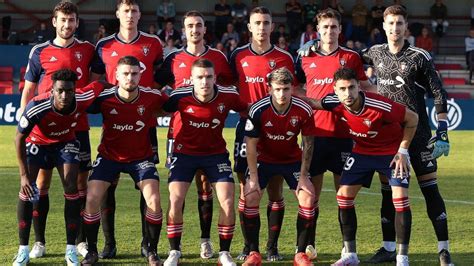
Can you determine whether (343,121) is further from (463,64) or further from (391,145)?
(463,64)

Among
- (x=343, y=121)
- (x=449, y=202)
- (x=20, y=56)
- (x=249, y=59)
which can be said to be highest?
(x=20, y=56)

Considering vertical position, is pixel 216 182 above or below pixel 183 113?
below

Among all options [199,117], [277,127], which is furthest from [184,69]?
[277,127]

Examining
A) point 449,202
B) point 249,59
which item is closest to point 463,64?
point 449,202

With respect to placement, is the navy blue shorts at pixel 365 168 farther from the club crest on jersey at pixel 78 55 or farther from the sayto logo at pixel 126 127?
the club crest on jersey at pixel 78 55

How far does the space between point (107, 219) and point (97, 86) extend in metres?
1.36

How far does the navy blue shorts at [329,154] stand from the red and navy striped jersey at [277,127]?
0.34 m

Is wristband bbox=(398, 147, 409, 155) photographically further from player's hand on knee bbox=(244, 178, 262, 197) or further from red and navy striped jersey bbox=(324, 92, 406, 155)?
player's hand on knee bbox=(244, 178, 262, 197)

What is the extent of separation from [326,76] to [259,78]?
619mm

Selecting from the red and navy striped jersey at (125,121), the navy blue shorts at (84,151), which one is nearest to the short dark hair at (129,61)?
the red and navy striped jersey at (125,121)

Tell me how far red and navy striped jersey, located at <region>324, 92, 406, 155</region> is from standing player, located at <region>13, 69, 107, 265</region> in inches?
86.4

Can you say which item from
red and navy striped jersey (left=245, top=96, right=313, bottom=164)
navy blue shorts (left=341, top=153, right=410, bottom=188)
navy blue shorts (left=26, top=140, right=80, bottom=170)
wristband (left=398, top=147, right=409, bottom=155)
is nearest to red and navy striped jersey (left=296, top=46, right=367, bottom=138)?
red and navy striped jersey (left=245, top=96, right=313, bottom=164)

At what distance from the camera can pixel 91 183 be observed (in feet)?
28.5

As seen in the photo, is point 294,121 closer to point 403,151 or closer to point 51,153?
point 403,151
